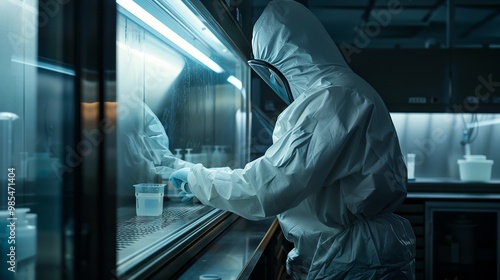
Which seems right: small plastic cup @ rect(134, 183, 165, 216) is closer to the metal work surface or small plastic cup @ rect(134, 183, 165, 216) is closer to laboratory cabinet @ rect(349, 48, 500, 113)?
the metal work surface

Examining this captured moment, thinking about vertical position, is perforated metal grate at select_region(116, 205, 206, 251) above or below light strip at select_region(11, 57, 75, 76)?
below

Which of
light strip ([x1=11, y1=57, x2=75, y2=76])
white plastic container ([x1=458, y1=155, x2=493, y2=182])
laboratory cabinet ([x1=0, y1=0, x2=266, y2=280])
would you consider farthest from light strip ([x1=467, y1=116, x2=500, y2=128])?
light strip ([x1=11, y1=57, x2=75, y2=76])

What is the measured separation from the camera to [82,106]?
834 mm

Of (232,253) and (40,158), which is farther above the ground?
(40,158)

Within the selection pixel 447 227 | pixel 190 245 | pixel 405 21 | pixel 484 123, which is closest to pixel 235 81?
pixel 190 245

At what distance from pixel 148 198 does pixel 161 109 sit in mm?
305

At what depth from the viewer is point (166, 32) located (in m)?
1.70

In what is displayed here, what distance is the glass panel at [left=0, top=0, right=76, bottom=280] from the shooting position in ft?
2.67

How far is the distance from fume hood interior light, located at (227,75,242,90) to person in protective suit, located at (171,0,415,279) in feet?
3.03

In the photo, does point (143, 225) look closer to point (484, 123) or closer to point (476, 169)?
point (476, 169)

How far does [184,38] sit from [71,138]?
3.66ft

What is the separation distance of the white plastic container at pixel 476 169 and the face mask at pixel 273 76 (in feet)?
8.75

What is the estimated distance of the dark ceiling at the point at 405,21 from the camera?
453cm

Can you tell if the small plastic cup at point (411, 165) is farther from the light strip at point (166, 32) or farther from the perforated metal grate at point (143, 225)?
the perforated metal grate at point (143, 225)
